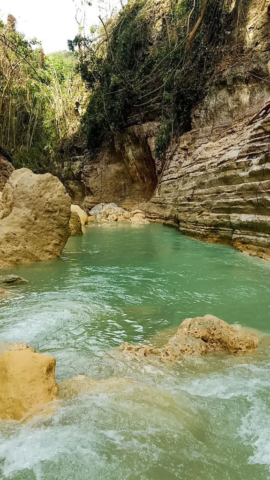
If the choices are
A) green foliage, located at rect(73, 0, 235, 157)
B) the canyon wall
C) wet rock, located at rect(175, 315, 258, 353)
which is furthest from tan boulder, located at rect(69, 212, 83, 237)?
wet rock, located at rect(175, 315, 258, 353)

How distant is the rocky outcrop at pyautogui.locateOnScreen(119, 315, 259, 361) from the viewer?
273 centimetres

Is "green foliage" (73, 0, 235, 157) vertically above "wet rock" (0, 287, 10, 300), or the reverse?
"green foliage" (73, 0, 235, 157)

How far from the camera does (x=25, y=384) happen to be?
1918 mm

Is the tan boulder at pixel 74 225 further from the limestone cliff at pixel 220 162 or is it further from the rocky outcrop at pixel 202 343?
the rocky outcrop at pixel 202 343

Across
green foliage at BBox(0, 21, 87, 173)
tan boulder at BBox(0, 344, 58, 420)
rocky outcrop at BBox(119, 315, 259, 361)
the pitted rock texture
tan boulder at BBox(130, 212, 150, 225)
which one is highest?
green foliage at BBox(0, 21, 87, 173)

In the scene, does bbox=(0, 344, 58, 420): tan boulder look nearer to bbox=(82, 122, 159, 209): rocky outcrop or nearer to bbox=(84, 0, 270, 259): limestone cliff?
bbox=(84, 0, 270, 259): limestone cliff

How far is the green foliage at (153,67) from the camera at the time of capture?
14.4m

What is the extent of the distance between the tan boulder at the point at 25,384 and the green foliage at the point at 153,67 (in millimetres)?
12417

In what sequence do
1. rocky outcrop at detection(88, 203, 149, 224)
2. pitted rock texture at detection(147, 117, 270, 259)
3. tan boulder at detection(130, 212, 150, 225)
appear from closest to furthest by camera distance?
pitted rock texture at detection(147, 117, 270, 259), tan boulder at detection(130, 212, 150, 225), rocky outcrop at detection(88, 203, 149, 224)

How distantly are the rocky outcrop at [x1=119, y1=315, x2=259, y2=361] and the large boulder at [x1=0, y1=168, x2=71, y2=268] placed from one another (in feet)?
13.8

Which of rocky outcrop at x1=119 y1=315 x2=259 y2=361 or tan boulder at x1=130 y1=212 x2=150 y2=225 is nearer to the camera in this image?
rocky outcrop at x1=119 y1=315 x2=259 y2=361

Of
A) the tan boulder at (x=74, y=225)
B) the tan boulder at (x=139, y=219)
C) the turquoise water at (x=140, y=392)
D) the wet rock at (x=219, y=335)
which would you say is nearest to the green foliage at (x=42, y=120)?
the tan boulder at (x=139, y=219)

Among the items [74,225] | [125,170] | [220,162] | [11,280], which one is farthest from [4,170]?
[11,280]

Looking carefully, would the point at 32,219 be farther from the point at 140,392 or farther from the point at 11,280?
the point at 140,392
